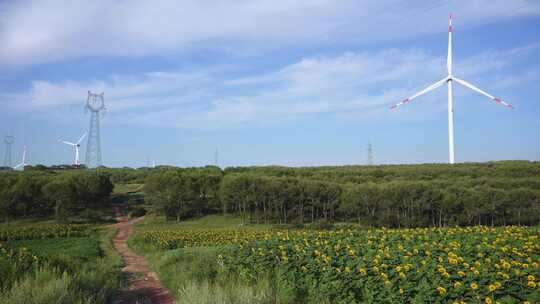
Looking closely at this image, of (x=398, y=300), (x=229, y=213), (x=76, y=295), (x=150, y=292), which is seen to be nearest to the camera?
(x=398, y=300)

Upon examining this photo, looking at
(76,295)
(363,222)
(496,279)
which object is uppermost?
(496,279)

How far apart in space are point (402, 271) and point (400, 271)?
0.14ft

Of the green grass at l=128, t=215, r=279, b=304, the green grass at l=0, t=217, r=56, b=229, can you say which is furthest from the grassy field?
the green grass at l=0, t=217, r=56, b=229

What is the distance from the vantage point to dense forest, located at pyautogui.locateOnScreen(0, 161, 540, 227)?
60625 mm

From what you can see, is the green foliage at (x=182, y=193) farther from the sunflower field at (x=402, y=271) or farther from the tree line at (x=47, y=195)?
the sunflower field at (x=402, y=271)

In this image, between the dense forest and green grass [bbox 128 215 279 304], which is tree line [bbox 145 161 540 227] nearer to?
the dense forest

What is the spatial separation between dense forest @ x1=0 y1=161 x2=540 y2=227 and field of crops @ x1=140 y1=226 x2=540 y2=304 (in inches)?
2138

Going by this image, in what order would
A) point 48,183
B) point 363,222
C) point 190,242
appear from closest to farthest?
1. point 190,242
2. point 363,222
3. point 48,183

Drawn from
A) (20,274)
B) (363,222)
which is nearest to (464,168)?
(363,222)

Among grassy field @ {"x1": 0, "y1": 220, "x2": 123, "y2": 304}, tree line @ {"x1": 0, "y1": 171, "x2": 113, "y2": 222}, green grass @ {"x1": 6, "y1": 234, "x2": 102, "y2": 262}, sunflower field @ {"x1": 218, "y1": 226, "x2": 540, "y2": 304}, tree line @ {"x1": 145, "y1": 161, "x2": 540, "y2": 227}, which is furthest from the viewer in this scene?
tree line @ {"x1": 0, "y1": 171, "x2": 113, "y2": 222}

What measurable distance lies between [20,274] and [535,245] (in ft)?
41.7

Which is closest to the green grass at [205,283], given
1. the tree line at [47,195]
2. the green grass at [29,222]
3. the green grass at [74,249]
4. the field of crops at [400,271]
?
the field of crops at [400,271]

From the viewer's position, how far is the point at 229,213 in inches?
3034

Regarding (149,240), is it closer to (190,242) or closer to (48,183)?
(190,242)
